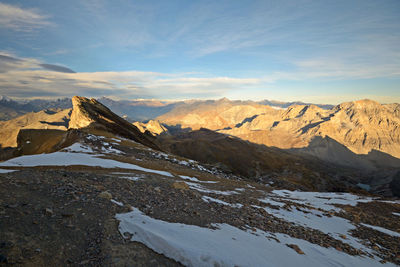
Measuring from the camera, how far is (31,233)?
675 cm

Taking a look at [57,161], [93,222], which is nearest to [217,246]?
[93,222]

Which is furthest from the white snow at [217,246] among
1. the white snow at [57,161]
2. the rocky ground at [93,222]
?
the white snow at [57,161]

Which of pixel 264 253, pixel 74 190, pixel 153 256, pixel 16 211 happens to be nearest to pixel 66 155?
pixel 74 190

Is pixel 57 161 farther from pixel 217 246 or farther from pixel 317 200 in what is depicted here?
pixel 317 200

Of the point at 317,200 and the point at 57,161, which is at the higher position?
the point at 57,161

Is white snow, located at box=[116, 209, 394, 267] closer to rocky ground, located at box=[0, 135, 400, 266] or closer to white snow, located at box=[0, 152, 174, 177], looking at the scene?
rocky ground, located at box=[0, 135, 400, 266]

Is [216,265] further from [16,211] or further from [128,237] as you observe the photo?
[16,211]

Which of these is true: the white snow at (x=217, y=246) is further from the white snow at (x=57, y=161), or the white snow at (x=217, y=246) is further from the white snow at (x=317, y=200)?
the white snow at (x=317, y=200)

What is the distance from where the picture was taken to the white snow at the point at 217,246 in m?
7.60

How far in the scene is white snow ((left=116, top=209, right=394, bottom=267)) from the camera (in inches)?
299

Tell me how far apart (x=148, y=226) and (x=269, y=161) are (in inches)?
7202

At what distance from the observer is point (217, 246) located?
8.57 meters

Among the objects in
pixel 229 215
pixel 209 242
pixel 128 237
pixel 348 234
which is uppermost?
pixel 128 237

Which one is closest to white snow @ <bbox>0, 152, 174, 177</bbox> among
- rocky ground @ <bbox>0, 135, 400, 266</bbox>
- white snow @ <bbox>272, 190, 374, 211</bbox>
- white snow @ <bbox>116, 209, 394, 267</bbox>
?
rocky ground @ <bbox>0, 135, 400, 266</bbox>
